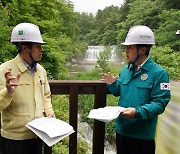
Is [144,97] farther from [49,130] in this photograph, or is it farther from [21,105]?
[21,105]

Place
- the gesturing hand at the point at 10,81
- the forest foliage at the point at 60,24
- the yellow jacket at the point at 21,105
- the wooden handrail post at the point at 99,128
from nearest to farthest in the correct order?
1. the gesturing hand at the point at 10,81
2. the yellow jacket at the point at 21,105
3. the wooden handrail post at the point at 99,128
4. the forest foliage at the point at 60,24

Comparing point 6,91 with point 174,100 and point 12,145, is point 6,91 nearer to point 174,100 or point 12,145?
point 12,145

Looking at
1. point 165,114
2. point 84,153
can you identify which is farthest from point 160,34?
point 165,114

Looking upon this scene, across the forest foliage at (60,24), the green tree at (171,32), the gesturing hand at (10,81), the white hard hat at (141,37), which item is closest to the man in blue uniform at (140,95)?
the white hard hat at (141,37)

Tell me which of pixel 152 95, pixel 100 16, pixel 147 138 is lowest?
pixel 147 138

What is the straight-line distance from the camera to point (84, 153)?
455cm

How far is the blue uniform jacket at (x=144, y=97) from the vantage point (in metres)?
1.95

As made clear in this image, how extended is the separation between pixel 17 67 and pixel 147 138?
110cm

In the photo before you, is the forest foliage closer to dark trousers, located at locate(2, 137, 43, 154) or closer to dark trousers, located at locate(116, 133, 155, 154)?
dark trousers, located at locate(2, 137, 43, 154)

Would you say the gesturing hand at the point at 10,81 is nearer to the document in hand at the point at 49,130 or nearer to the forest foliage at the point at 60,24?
the document in hand at the point at 49,130

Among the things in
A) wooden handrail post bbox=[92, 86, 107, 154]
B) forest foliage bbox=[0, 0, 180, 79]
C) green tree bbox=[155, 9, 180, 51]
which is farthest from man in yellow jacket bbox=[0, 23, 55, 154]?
green tree bbox=[155, 9, 180, 51]

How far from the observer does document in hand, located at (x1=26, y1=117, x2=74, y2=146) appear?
1.77 meters

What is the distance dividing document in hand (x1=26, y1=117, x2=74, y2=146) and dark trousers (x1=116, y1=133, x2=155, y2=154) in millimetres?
542

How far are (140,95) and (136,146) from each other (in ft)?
1.34
